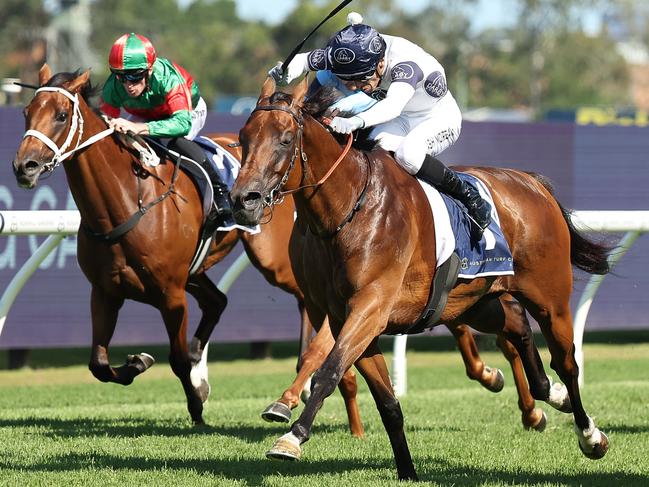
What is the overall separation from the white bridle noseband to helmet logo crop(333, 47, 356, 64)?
1547mm

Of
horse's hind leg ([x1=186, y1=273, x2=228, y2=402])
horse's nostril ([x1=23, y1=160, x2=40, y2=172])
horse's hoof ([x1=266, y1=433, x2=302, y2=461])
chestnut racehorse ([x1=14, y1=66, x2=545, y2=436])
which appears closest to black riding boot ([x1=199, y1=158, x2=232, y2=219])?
chestnut racehorse ([x1=14, y1=66, x2=545, y2=436])

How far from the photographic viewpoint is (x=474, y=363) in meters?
7.08

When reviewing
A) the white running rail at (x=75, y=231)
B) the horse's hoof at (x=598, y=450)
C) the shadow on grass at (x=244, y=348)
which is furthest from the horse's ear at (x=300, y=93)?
the shadow on grass at (x=244, y=348)

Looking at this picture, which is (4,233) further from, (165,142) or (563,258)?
(563,258)

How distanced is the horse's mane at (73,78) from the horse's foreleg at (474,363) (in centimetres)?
244

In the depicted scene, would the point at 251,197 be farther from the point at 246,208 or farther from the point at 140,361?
the point at 140,361

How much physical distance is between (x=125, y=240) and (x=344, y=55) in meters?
1.73

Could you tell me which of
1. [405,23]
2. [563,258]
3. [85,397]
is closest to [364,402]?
[85,397]

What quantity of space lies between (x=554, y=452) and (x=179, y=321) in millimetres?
2178

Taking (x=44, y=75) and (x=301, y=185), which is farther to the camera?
(x=44, y=75)

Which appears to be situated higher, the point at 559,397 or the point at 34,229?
the point at 34,229

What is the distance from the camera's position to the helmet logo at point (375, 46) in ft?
18.1

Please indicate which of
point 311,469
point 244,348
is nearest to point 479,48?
point 244,348

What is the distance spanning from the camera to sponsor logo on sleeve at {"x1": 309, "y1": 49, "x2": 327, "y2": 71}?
5.67 metres
